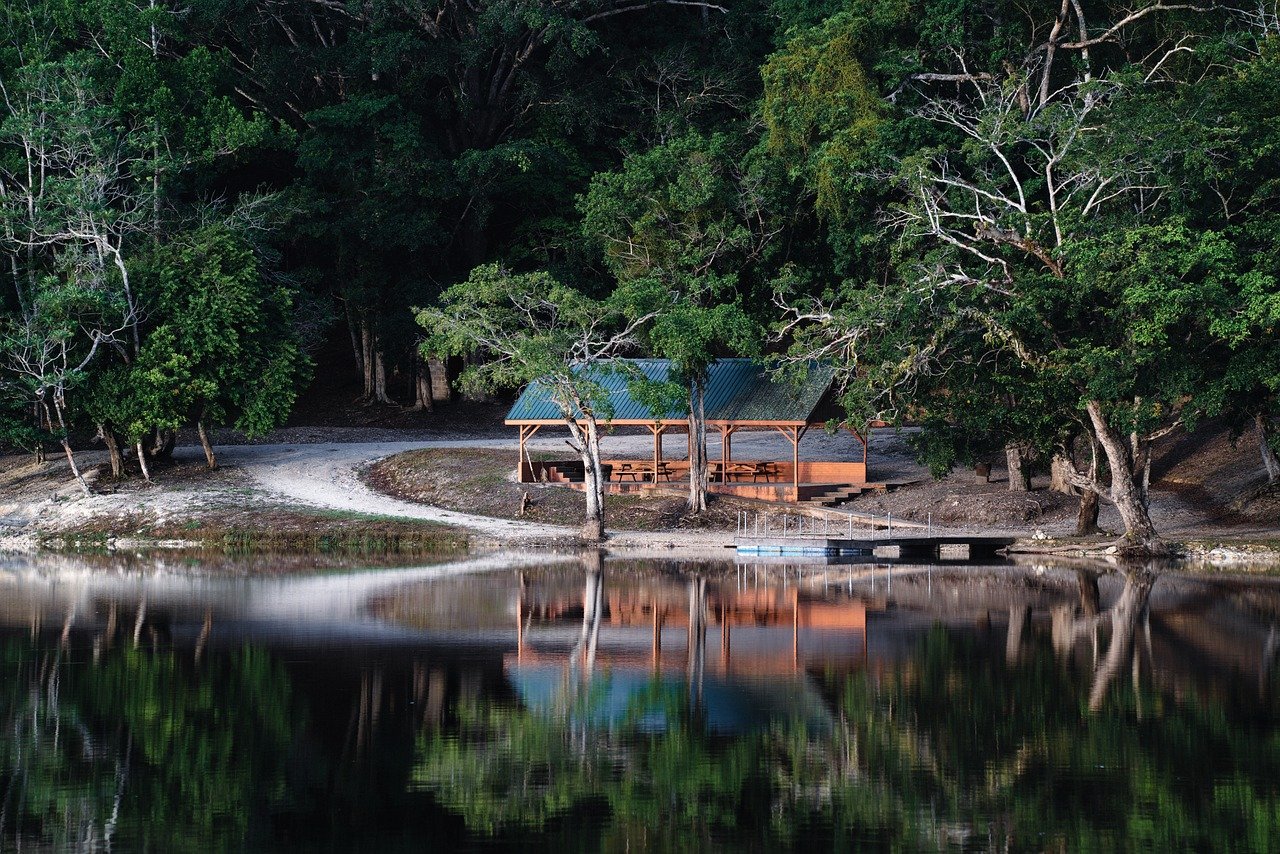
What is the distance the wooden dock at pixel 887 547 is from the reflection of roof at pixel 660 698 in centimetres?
1701

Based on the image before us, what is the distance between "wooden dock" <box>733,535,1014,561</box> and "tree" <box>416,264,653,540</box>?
465cm

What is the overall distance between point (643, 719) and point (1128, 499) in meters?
21.0

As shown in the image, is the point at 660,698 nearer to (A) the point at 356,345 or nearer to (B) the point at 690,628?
(B) the point at 690,628

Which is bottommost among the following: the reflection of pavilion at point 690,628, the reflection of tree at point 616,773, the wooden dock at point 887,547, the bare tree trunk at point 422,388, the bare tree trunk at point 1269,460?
the wooden dock at point 887,547

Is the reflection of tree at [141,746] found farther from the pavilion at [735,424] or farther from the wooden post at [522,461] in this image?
the wooden post at [522,461]

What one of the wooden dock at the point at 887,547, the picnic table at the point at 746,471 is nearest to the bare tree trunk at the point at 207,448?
the picnic table at the point at 746,471

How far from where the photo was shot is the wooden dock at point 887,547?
128 feet

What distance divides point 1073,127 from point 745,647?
16.9m

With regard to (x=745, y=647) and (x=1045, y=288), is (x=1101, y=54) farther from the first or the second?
(x=745, y=647)

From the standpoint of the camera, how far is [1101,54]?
48875 millimetres

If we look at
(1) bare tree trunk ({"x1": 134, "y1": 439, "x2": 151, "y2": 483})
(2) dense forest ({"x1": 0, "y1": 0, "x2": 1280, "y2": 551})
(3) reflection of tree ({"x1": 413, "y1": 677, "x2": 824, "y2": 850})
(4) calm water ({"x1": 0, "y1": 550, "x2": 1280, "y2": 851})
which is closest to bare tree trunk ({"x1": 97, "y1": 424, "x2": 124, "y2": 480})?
(2) dense forest ({"x1": 0, "y1": 0, "x2": 1280, "y2": 551})

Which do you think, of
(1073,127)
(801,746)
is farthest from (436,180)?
(801,746)

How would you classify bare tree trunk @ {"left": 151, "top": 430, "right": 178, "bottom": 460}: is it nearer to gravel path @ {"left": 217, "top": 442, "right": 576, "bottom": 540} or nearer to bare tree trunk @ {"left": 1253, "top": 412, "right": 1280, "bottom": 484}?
gravel path @ {"left": 217, "top": 442, "right": 576, "bottom": 540}

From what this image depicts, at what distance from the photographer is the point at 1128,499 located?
37.0 m
